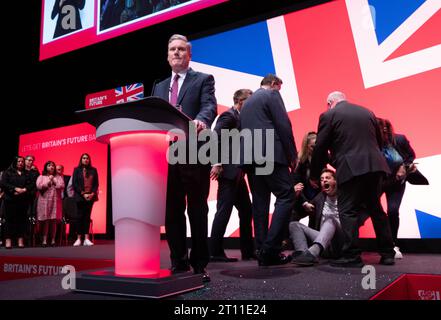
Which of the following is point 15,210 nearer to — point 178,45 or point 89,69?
point 89,69

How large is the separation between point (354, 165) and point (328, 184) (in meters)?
0.58

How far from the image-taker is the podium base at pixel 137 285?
1.37m

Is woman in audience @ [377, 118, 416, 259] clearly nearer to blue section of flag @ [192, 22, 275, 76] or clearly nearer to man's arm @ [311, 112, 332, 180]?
man's arm @ [311, 112, 332, 180]

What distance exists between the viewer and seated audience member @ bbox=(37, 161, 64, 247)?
18.5 ft

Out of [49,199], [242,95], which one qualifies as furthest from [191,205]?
[49,199]

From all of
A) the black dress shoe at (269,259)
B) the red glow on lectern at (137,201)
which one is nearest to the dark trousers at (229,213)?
the black dress shoe at (269,259)

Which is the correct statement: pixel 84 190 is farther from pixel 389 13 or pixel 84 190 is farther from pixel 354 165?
pixel 389 13

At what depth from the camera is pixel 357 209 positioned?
2.63 m

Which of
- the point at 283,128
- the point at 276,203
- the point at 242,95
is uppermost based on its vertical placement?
the point at 242,95

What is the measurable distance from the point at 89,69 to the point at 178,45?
20.0ft
